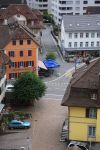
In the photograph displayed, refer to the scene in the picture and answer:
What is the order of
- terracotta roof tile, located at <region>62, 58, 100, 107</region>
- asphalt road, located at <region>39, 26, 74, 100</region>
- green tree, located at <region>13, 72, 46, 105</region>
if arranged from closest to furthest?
terracotta roof tile, located at <region>62, 58, 100, 107</region> → green tree, located at <region>13, 72, 46, 105</region> → asphalt road, located at <region>39, 26, 74, 100</region>

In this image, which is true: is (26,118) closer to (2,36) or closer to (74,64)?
(2,36)

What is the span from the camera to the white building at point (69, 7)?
135 meters

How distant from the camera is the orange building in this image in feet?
279

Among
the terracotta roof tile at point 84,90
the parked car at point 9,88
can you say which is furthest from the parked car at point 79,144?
the parked car at point 9,88

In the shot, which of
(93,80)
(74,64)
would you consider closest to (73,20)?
(74,64)

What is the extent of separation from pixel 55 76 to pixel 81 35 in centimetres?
1849

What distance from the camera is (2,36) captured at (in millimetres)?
85250

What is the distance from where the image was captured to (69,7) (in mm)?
136000

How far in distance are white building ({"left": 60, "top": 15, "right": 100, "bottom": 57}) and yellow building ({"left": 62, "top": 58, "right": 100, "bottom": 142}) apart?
44.0 m

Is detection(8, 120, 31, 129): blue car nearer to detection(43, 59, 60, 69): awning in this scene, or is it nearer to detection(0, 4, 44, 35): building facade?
detection(43, 59, 60, 69): awning

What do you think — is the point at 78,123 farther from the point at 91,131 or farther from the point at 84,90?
the point at 84,90

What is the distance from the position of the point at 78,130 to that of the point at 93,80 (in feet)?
22.6

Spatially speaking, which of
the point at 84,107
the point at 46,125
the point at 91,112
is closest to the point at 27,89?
the point at 46,125

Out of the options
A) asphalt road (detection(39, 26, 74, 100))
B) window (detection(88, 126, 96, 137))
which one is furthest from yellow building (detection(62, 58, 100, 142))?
asphalt road (detection(39, 26, 74, 100))
